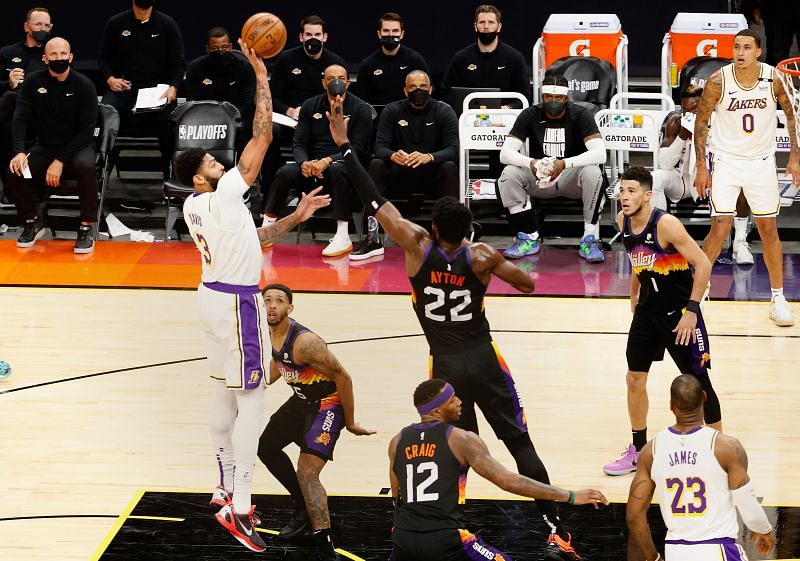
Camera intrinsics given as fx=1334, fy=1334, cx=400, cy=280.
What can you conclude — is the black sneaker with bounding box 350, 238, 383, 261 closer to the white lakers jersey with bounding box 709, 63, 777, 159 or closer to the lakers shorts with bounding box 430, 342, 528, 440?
the white lakers jersey with bounding box 709, 63, 777, 159

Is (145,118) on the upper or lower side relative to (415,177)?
upper

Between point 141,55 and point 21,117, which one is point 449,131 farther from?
point 21,117

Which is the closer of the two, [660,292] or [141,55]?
[660,292]

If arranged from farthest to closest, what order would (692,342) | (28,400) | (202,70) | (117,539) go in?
(202,70) → (28,400) → (692,342) → (117,539)

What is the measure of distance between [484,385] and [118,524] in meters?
2.11

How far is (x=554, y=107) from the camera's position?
40.3 ft

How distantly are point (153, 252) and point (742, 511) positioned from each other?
8350mm

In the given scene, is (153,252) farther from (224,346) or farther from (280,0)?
(224,346)

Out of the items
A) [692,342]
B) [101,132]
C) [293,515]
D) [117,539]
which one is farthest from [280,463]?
[101,132]

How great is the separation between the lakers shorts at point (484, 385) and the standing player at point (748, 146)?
408 centimetres

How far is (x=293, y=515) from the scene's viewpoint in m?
7.11

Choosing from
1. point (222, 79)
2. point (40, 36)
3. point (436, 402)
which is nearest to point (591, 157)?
point (222, 79)

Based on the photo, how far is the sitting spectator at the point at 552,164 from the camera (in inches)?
485

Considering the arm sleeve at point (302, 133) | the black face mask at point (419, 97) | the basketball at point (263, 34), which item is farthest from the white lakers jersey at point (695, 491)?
the arm sleeve at point (302, 133)
